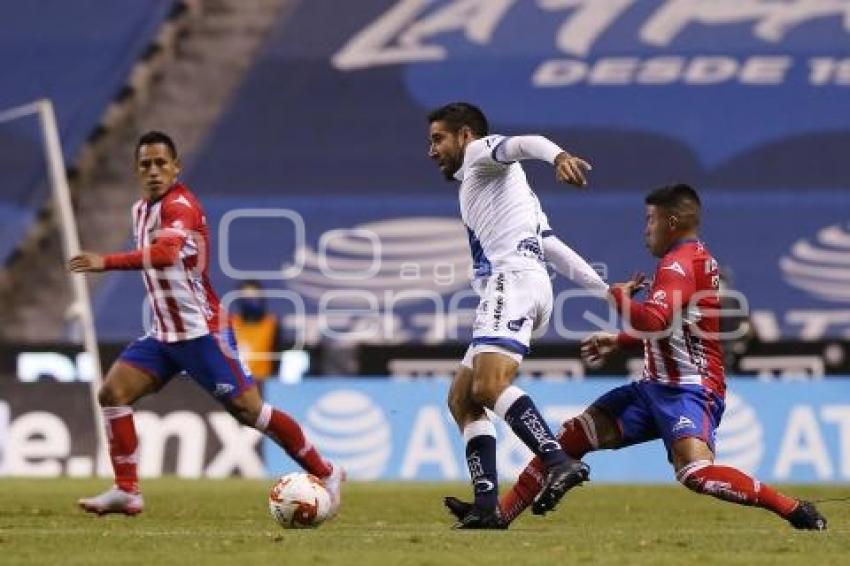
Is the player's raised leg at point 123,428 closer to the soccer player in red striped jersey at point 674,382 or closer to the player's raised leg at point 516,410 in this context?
the soccer player in red striped jersey at point 674,382

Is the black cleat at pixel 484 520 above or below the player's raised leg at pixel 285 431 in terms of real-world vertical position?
below

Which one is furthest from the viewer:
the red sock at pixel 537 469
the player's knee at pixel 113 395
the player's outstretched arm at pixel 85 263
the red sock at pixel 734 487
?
the player's knee at pixel 113 395

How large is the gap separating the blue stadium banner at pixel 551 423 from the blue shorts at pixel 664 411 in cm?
758

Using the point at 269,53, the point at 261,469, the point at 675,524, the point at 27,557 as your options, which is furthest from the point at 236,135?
the point at 27,557

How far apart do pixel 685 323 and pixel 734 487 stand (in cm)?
89

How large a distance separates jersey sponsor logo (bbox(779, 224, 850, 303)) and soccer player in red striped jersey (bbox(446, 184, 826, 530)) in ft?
48.2

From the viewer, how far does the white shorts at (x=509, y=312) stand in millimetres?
9875

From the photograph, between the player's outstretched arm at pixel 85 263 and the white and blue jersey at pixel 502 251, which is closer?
the white and blue jersey at pixel 502 251

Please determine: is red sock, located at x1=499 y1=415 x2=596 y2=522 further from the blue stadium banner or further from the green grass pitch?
the blue stadium banner

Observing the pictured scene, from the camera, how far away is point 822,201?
25.3 metres

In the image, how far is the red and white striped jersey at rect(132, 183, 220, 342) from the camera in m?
11.4

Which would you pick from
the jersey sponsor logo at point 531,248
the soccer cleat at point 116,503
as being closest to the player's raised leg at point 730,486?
the jersey sponsor logo at point 531,248

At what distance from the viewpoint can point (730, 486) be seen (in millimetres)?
9703

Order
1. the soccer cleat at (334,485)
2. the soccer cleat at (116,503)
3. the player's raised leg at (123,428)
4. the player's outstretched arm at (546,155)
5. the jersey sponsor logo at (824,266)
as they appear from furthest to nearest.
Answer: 1. the jersey sponsor logo at (824,266)
2. the player's raised leg at (123,428)
3. the soccer cleat at (116,503)
4. the soccer cleat at (334,485)
5. the player's outstretched arm at (546,155)
